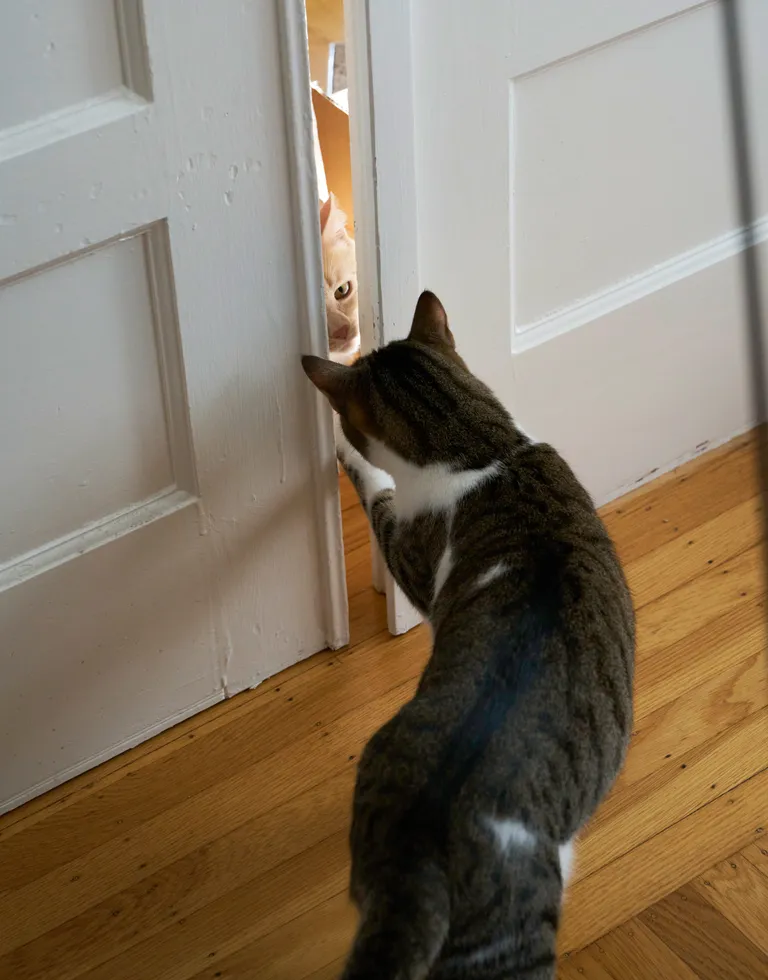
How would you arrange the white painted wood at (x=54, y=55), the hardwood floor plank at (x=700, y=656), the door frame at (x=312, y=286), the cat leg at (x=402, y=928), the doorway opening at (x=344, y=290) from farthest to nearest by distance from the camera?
→ the doorway opening at (x=344, y=290) < the hardwood floor plank at (x=700, y=656) < the door frame at (x=312, y=286) < the white painted wood at (x=54, y=55) < the cat leg at (x=402, y=928)

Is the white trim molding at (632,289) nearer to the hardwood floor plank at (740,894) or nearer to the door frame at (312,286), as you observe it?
the door frame at (312,286)

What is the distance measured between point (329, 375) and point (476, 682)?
1.36 feet

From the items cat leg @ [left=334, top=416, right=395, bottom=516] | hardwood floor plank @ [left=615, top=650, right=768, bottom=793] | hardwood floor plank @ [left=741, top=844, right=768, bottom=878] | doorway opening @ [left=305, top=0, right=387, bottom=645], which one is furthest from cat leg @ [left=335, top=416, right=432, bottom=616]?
hardwood floor plank @ [left=741, top=844, right=768, bottom=878]

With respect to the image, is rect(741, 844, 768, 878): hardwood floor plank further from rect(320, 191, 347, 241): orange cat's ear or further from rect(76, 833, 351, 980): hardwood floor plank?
rect(320, 191, 347, 241): orange cat's ear

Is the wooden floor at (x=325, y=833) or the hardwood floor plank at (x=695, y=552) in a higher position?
the hardwood floor plank at (x=695, y=552)

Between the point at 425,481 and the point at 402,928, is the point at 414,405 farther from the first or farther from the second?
the point at 402,928

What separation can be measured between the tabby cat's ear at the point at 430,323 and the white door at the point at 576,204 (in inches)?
2.8

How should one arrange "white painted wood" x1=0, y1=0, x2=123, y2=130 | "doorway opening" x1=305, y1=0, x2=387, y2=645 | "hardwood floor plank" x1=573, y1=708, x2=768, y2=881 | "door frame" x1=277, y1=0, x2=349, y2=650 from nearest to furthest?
1. "white painted wood" x1=0, y1=0, x2=123, y2=130
2. "door frame" x1=277, y1=0, x2=349, y2=650
3. "hardwood floor plank" x1=573, y1=708, x2=768, y2=881
4. "doorway opening" x1=305, y1=0, x2=387, y2=645

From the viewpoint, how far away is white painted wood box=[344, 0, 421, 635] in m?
1.28

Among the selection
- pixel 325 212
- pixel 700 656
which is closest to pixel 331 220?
pixel 325 212

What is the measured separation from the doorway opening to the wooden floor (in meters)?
0.01

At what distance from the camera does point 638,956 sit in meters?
1.34

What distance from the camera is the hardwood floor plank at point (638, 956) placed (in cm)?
132

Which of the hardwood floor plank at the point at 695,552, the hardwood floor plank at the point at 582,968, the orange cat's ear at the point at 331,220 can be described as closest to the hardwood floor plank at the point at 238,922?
the hardwood floor plank at the point at 582,968
